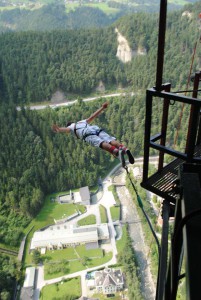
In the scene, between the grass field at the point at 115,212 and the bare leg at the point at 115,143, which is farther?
the grass field at the point at 115,212

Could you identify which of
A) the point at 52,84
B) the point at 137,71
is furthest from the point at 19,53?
the point at 137,71

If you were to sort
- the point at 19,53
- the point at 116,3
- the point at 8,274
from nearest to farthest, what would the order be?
1. the point at 8,274
2. the point at 19,53
3. the point at 116,3

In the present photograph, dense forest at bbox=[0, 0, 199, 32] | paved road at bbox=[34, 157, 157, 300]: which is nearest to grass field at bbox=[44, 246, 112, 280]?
paved road at bbox=[34, 157, 157, 300]

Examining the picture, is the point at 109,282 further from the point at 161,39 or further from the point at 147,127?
the point at 161,39

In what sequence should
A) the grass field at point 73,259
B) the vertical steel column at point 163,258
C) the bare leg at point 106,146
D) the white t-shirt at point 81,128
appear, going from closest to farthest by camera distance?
the vertical steel column at point 163,258 < the bare leg at point 106,146 < the white t-shirt at point 81,128 < the grass field at point 73,259

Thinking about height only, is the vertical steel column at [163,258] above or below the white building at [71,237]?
above

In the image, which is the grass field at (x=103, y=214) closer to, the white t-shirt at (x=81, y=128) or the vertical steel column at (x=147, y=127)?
the white t-shirt at (x=81, y=128)

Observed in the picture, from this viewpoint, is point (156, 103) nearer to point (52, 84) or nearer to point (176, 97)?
point (52, 84)

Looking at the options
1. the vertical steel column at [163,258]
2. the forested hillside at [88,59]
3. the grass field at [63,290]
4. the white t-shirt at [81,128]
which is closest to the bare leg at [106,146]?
the white t-shirt at [81,128]
